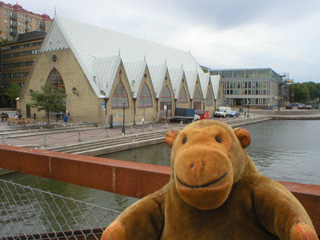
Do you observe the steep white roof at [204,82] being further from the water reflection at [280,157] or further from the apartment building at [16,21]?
the apartment building at [16,21]

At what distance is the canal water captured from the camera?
11500mm

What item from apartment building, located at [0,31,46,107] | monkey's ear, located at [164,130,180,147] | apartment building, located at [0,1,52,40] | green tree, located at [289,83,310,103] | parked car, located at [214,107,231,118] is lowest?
parked car, located at [214,107,231,118]

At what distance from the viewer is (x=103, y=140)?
2062cm

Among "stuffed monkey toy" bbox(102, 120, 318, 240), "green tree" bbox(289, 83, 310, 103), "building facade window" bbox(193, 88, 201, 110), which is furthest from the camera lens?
"green tree" bbox(289, 83, 310, 103)

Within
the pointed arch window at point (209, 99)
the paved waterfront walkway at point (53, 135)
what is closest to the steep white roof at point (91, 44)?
the paved waterfront walkway at point (53, 135)

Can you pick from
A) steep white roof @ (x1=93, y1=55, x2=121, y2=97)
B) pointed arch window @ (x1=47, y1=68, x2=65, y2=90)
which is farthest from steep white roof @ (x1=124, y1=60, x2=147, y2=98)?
pointed arch window @ (x1=47, y1=68, x2=65, y2=90)

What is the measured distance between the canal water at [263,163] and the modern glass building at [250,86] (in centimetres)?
5336

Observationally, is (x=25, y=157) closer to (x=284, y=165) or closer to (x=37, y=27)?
(x=284, y=165)

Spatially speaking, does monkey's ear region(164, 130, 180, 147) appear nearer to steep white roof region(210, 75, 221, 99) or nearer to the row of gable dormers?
the row of gable dormers

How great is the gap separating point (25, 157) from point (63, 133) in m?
21.6

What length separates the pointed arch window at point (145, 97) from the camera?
120ft

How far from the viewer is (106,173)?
3264mm

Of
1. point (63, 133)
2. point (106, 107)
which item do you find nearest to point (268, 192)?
point (63, 133)

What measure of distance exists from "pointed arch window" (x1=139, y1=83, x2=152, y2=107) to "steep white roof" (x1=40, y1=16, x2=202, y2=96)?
444 cm
